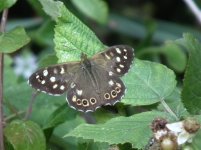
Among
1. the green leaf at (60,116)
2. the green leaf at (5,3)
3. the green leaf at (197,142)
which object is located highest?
the green leaf at (197,142)

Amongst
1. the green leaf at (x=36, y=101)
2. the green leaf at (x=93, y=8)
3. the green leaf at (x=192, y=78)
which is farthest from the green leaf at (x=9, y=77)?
the green leaf at (x=192, y=78)

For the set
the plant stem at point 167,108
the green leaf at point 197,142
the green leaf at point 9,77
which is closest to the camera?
the green leaf at point 197,142

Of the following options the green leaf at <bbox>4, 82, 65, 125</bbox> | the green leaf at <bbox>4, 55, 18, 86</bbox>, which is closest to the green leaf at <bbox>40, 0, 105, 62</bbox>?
the green leaf at <bbox>4, 82, 65, 125</bbox>

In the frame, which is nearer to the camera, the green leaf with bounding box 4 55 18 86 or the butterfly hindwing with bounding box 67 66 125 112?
the butterfly hindwing with bounding box 67 66 125 112

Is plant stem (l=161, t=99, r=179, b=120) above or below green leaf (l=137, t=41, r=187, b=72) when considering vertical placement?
above

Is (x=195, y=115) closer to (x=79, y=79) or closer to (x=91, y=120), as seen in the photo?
(x=79, y=79)

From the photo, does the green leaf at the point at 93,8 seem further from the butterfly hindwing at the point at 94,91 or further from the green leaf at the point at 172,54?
the butterfly hindwing at the point at 94,91

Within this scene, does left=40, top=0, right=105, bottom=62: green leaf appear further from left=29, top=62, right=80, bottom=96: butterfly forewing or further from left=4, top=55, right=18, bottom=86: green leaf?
left=4, top=55, right=18, bottom=86: green leaf

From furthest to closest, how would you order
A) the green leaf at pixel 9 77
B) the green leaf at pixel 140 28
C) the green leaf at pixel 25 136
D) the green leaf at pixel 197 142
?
the green leaf at pixel 140 28
the green leaf at pixel 9 77
the green leaf at pixel 25 136
the green leaf at pixel 197 142
